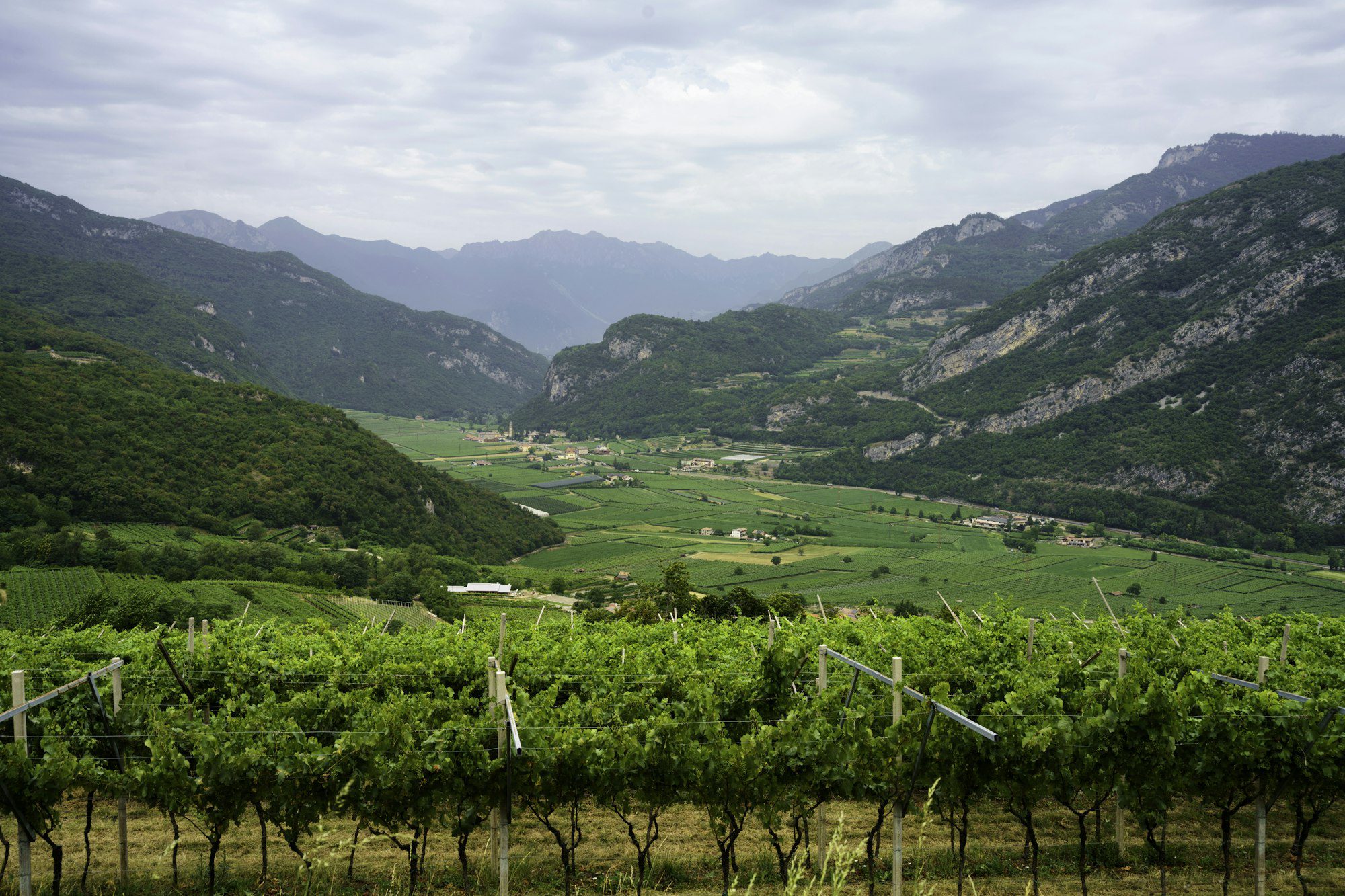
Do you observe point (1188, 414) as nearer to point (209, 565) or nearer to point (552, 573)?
point (552, 573)

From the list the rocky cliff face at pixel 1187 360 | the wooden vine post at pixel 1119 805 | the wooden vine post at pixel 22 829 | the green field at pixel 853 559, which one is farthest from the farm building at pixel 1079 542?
the wooden vine post at pixel 22 829

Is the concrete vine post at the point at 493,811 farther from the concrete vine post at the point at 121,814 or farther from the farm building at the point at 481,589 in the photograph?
the farm building at the point at 481,589

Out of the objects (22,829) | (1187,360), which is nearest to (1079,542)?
(1187,360)

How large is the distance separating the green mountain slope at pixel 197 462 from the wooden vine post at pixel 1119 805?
58.0m

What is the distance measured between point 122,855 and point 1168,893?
52.3ft

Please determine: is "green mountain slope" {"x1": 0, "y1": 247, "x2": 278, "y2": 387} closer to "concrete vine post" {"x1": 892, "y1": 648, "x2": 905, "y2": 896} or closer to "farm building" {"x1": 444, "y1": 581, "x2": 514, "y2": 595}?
"farm building" {"x1": 444, "y1": 581, "x2": 514, "y2": 595}

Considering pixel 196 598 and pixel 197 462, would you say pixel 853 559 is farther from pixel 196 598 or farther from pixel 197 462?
pixel 197 462

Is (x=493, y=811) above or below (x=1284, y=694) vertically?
below

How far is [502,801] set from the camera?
11.3m

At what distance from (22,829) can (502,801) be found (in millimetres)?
6163

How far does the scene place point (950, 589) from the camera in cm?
5791

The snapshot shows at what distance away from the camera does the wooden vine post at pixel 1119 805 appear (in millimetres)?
11430

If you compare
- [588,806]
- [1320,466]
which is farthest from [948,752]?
[1320,466]

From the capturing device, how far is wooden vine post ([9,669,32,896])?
9.45 metres
